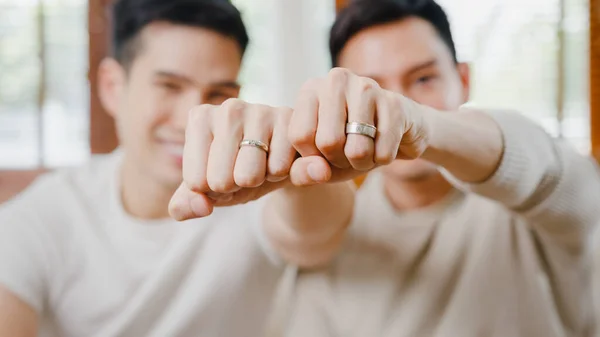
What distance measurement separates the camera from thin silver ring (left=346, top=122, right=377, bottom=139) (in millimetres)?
318

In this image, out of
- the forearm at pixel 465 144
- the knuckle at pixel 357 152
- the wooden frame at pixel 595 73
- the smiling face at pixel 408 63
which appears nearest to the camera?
the knuckle at pixel 357 152

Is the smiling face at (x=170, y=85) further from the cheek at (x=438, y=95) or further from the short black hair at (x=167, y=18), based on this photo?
the cheek at (x=438, y=95)

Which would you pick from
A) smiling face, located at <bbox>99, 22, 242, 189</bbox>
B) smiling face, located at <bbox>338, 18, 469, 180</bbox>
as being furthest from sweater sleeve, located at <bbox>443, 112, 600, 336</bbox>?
smiling face, located at <bbox>99, 22, 242, 189</bbox>

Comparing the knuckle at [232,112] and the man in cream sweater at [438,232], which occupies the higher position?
the knuckle at [232,112]

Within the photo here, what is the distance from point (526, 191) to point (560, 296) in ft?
0.65

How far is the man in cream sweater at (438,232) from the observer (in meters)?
0.52

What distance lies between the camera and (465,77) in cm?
68

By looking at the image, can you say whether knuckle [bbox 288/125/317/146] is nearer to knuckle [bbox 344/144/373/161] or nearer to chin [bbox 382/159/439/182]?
knuckle [bbox 344/144/373/161]

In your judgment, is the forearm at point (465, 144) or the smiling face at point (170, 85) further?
the smiling face at point (170, 85)

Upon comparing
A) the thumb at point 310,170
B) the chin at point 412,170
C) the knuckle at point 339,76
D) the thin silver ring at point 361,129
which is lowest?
the chin at point 412,170

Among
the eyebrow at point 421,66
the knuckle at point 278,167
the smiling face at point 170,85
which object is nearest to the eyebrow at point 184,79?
the smiling face at point 170,85

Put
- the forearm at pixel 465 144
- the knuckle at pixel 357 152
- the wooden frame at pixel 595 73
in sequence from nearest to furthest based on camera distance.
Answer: the knuckle at pixel 357 152 < the forearm at pixel 465 144 < the wooden frame at pixel 595 73

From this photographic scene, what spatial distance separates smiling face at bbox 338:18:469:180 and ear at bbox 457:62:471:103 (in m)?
0.04

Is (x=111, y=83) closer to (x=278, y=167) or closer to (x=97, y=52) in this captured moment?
(x=97, y=52)
